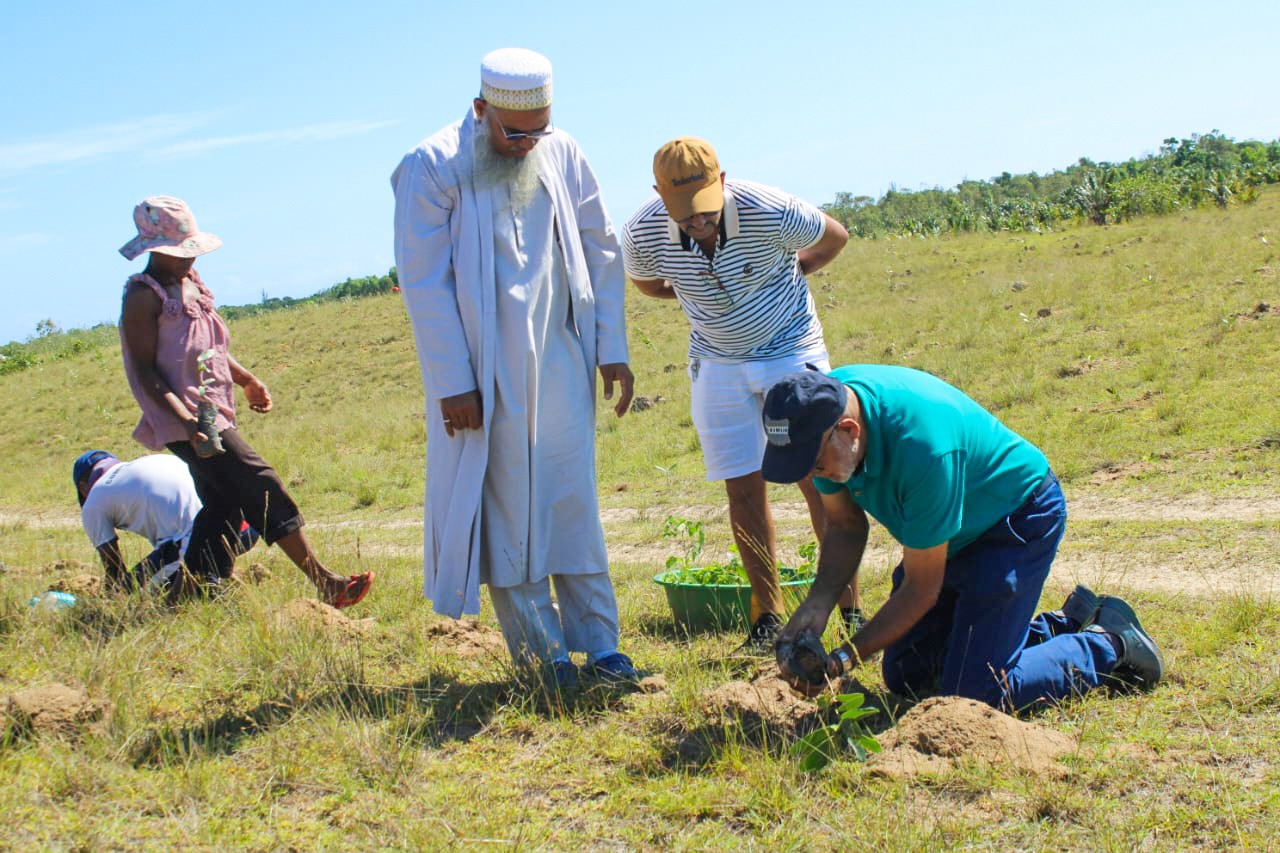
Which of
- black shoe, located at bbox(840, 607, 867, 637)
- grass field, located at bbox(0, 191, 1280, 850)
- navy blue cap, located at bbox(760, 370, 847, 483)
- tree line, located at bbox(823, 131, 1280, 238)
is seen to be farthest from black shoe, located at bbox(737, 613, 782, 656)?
tree line, located at bbox(823, 131, 1280, 238)

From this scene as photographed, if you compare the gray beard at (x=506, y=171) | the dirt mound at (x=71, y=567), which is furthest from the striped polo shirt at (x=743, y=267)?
the dirt mound at (x=71, y=567)

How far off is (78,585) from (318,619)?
7.18 feet

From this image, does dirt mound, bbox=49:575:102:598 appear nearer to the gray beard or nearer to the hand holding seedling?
the gray beard

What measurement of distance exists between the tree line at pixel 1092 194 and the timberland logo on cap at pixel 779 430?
1993 cm

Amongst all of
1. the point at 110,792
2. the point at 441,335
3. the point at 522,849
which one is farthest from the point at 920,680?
the point at 110,792

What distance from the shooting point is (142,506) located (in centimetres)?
560

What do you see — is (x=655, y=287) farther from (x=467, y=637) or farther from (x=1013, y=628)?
(x=1013, y=628)

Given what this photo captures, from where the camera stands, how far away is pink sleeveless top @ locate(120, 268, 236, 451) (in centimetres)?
506

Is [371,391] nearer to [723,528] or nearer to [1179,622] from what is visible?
[723,528]

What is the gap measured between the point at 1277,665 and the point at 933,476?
1392mm

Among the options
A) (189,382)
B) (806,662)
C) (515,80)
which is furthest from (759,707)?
(189,382)

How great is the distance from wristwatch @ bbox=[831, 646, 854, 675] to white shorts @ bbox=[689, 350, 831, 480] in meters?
1.18

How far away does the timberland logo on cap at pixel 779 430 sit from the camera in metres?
3.05

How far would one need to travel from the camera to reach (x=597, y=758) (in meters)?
3.48
